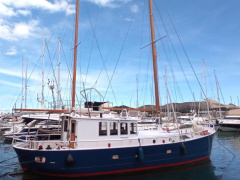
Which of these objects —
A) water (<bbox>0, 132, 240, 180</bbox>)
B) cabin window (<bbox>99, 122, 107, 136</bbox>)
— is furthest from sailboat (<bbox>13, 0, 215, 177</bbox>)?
water (<bbox>0, 132, 240, 180</bbox>)

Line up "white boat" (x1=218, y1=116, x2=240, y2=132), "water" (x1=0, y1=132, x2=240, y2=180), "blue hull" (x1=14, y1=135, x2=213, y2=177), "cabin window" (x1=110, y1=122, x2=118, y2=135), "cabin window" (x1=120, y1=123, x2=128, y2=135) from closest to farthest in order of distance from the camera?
"blue hull" (x1=14, y1=135, x2=213, y2=177), "water" (x1=0, y1=132, x2=240, y2=180), "cabin window" (x1=110, y1=122, x2=118, y2=135), "cabin window" (x1=120, y1=123, x2=128, y2=135), "white boat" (x1=218, y1=116, x2=240, y2=132)

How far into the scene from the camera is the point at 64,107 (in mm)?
14117

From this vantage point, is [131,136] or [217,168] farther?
[217,168]

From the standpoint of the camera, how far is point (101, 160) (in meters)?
11.6

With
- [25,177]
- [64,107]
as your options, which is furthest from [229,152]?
[25,177]

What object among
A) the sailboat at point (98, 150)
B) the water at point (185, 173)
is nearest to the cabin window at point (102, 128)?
the sailboat at point (98, 150)

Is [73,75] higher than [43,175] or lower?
higher

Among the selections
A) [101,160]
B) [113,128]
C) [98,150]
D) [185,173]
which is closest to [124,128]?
[113,128]

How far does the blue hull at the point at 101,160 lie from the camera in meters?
11.0

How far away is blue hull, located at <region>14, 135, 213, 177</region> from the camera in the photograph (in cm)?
1100

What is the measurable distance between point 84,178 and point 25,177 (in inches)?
141

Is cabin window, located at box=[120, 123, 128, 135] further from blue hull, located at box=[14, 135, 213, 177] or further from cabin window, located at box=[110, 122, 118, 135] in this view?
blue hull, located at box=[14, 135, 213, 177]

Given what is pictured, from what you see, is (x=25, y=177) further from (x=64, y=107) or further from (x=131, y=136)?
(x=131, y=136)

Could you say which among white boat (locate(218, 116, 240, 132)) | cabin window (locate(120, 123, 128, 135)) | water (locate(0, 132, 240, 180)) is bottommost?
water (locate(0, 132, 240, 180))
